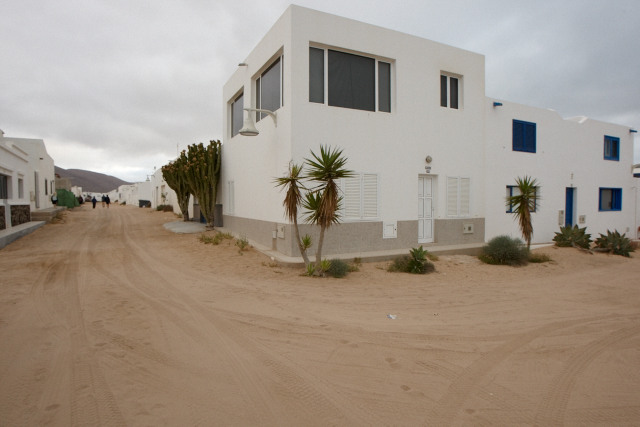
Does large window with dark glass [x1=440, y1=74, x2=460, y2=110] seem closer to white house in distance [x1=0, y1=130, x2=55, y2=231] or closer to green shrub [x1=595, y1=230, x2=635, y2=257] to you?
green shrub [x1=595, y1=230, x2=635, y2=257]

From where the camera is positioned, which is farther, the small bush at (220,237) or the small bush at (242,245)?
the small bush at (220,237)

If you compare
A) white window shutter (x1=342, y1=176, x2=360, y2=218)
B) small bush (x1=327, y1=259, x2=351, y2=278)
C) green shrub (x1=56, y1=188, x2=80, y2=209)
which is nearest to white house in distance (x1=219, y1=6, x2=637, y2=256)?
white window shutter (x1=342, y1=176, x2=360, y2=218)

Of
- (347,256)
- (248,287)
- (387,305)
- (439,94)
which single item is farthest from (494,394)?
(439,94)

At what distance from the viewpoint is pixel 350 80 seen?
10.1 m

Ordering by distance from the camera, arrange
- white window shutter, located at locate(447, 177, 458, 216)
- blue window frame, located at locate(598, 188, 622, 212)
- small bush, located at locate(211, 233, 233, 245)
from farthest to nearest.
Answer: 1. blue window frame, located at locate(598, 188, 622, 212)
2. small bush, located at locate(211, 233, 233, 245)
3. white window shutter, located at locate(447, 177, 458, 216)

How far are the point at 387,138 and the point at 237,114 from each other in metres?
7.32

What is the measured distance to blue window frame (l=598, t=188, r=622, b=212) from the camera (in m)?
17.0

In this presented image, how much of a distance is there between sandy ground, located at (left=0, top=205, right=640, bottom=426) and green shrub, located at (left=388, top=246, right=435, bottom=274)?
77 cm

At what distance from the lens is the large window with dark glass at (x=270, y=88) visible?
10.5m

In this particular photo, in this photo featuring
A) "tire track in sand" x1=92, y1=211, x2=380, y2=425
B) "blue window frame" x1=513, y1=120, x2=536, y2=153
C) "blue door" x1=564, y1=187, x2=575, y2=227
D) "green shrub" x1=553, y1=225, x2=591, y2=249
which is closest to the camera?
"tire track in sand" x1=92, y1=211, x2=380, y2=425

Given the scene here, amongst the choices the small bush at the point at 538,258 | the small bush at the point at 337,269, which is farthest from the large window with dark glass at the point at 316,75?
the small bush at the point at 538,258

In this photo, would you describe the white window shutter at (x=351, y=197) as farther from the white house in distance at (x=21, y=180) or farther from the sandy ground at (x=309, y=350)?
the white house in distance at (x=21, y=180)

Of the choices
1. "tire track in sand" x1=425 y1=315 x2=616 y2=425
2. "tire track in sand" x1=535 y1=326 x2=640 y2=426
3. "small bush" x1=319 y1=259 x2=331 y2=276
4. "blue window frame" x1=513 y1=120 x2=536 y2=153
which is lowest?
"tire track in sand" x1=535 y1=326 x2=640 y2=426

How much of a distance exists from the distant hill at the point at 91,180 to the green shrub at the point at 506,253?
418 feet
